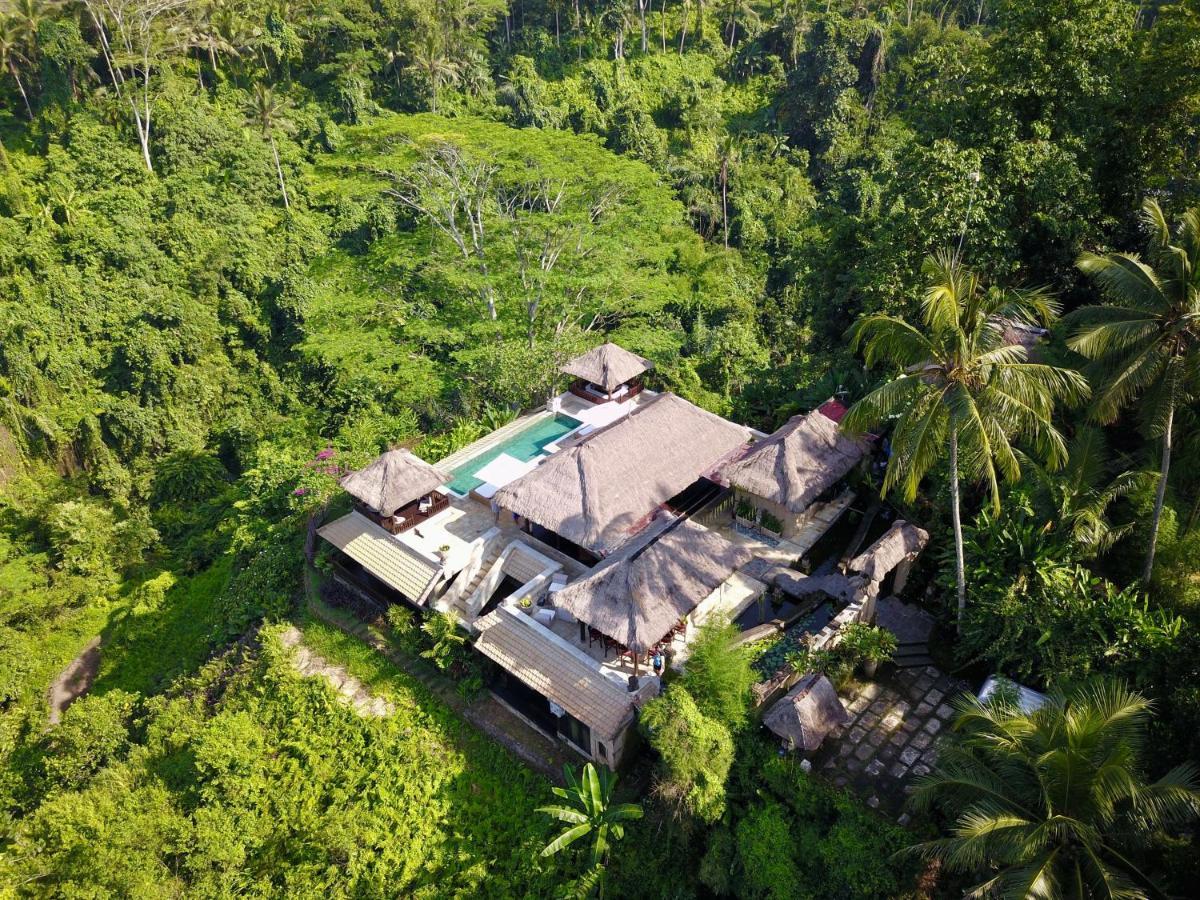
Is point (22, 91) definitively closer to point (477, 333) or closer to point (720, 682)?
point (477, 333)

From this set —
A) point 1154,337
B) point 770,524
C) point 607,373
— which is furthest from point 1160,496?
point 607,373

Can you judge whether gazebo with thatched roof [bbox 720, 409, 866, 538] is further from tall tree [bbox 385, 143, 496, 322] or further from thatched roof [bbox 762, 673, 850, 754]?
tall tree [bbox 385, 143, 496, 322]

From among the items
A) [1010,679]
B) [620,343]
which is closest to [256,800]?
[1010,679]

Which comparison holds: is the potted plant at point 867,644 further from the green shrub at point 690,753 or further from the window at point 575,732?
the window at point 575,732

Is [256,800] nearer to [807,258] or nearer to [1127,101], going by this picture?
[807,258]

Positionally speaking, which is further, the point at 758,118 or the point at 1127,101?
the point at 758,118

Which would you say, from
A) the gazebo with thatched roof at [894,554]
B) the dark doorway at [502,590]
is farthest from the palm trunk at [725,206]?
the dark doorway at [502,590]

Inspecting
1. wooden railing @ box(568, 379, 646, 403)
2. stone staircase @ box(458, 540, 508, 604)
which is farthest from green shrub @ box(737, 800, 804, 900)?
wooden railing @ box(568, 379, 646, 403)

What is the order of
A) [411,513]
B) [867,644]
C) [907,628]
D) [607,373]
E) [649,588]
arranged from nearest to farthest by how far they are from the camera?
[867,644] < [649,588] < [907,628] < [411,513] < [607,373]
